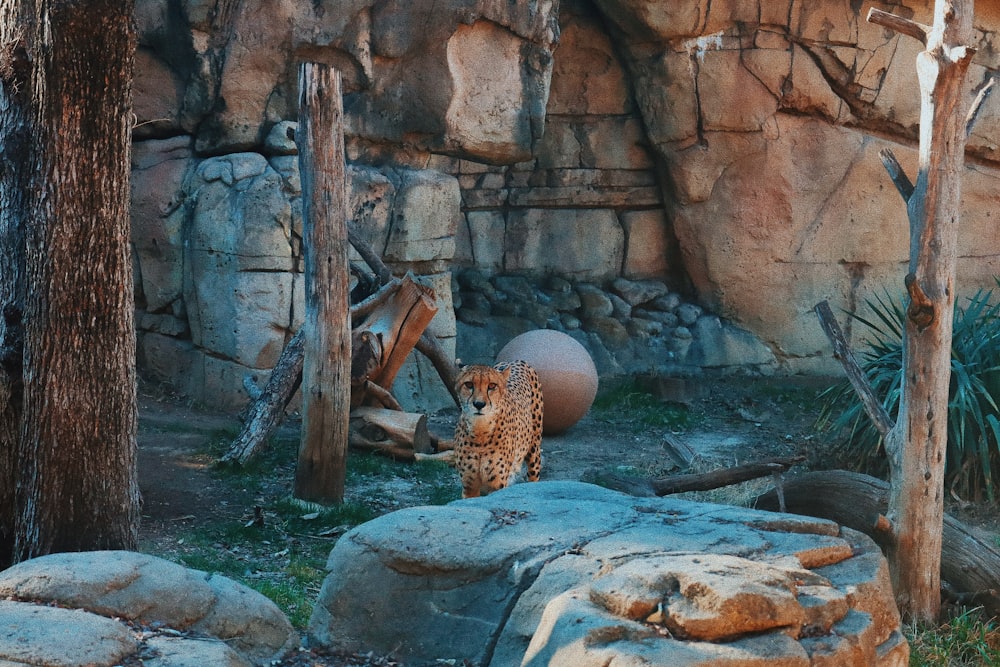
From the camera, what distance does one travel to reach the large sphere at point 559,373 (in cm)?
986

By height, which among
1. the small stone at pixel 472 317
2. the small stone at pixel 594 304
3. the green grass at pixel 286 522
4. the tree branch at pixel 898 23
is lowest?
the green grass at pixel 286 522

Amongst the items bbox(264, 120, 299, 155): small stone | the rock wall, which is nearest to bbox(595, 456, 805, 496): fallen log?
the rock wall

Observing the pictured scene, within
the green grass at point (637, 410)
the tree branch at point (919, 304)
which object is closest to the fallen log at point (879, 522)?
the tree branch at point (919, 304)

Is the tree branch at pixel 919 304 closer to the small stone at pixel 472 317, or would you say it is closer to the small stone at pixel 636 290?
the small stone at pixel 472 317

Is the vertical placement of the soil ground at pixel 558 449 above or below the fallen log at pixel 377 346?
below

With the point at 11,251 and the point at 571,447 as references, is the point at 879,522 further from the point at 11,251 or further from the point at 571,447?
the point at 571,447

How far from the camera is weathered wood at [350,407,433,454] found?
8641 millimetres

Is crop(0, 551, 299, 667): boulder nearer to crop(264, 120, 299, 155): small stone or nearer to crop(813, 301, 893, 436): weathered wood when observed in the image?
crop(813, 301, 893, 436): weathered wood

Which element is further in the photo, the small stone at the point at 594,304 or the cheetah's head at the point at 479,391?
the small stone at the point at 594,304

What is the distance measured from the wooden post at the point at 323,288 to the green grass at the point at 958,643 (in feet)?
12.0

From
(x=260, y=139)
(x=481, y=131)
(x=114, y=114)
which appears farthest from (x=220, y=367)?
(x=114, y=114)

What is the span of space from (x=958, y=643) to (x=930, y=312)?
1.57 meters

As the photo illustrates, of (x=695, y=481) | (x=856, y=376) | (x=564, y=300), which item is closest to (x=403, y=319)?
(x=695, y=481)

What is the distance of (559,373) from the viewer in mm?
9859
